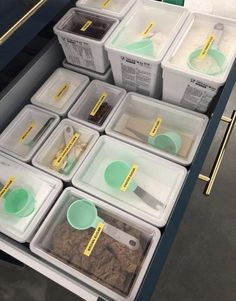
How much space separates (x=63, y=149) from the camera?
3.40 ft

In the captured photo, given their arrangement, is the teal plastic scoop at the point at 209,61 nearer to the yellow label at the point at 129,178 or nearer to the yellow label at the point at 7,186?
the yellow label at the point at 129,178

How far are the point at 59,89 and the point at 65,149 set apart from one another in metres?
0.29

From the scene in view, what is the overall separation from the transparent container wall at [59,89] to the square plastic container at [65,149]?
0.12m

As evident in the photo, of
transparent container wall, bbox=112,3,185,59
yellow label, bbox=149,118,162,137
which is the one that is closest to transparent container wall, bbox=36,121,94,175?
yellow label, bbox=149,118,162,137

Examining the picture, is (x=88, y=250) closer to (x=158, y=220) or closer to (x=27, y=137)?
(x=158, y=220)

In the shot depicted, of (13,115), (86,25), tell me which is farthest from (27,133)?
(86,25)

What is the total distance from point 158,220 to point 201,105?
45 cm

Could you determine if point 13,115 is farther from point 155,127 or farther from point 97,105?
point 155,127

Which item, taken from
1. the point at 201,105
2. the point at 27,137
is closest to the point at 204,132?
the point at 201,105

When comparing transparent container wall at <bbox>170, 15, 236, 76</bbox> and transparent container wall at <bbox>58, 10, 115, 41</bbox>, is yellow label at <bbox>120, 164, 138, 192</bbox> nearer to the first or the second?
transparent container wall at <bbox>170, 15, 236, 76</bbox>

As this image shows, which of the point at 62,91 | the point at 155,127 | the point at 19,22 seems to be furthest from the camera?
the point at 62,91

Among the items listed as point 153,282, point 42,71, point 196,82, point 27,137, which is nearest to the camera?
point 153,282

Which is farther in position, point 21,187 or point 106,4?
point 106,4

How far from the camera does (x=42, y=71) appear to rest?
1.21 m
